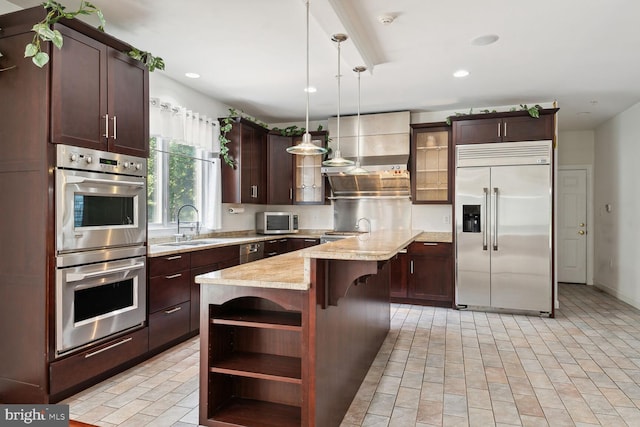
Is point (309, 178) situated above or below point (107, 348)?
above

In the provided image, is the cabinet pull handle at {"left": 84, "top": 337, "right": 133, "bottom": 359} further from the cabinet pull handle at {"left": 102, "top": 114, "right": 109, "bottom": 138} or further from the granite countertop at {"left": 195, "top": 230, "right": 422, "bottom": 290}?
the cabinet pull handle at {"left": 102, "top": 114, "right": 109, "bottom": 138}

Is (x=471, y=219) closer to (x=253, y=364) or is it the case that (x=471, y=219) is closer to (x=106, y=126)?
(x=253, y=364)

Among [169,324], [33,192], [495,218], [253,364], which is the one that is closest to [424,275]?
[495,218]

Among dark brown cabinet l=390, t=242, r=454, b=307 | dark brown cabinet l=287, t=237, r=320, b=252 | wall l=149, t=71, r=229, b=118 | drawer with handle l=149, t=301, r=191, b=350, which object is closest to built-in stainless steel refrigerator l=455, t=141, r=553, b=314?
dark brown cabinet l=390, t=242, r=454, b=307

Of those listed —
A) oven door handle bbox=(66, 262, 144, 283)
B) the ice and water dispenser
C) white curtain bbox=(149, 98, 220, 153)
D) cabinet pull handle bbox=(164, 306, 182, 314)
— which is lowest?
cabinet pull handle bbox=(164, 306, 182, 314)

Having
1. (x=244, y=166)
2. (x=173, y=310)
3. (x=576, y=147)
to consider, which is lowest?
(x=173, y=310)

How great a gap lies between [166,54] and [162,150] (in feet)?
3.54

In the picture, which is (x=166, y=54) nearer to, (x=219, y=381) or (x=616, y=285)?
(x=219, y=381)

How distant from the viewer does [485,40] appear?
3.22 metres

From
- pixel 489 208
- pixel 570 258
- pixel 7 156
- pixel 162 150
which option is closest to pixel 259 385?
pixel 7 156

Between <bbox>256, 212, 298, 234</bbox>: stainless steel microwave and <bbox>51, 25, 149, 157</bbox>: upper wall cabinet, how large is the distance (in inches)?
112

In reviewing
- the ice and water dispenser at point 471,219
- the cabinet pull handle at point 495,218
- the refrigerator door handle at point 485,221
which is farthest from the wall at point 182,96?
the cabinet pull handle at point 495,218

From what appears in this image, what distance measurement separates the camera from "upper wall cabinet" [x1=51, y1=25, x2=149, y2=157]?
241 centimetres

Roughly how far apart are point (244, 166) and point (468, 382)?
12.3 feet
